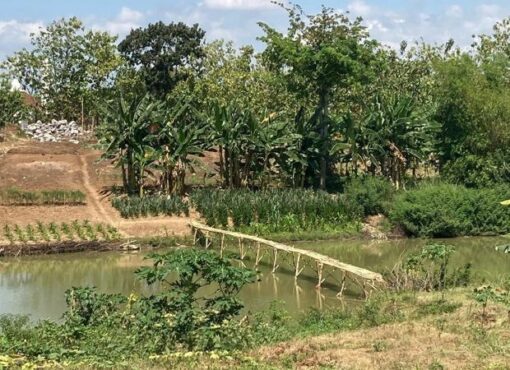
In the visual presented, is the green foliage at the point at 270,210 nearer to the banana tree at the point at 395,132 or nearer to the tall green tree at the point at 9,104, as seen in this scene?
the banana tree at the point at 395,132

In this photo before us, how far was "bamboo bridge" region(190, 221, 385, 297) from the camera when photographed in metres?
16.4

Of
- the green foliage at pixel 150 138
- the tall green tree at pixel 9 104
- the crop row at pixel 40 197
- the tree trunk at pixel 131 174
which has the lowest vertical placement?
the crop row at pixel 40 197

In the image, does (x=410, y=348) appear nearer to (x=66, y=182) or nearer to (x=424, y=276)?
(x=424, y=276)

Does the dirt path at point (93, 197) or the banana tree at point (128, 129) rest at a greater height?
the banana tree at point (128, 129)

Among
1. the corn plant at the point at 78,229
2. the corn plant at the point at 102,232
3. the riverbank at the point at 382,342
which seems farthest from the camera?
the corn plant at the point at 102,232

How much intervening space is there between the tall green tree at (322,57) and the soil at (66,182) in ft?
29.2

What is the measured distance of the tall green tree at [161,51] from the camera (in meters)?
42.2

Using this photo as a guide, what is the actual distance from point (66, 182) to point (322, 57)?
13.4 m

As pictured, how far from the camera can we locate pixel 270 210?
93.4 ft

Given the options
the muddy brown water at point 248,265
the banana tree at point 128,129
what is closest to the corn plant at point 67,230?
the muddy brown water at point 248,265

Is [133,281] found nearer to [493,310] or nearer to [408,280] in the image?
[408,280]

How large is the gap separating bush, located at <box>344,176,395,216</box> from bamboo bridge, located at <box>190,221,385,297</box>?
20.8 ft

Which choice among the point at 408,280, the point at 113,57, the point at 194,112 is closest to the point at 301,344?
the point at 408,280

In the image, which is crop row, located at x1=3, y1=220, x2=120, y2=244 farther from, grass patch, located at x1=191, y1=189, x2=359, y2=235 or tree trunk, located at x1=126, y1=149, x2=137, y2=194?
grass patch, located at x1=191, y1=189, x2=359, y2=235
